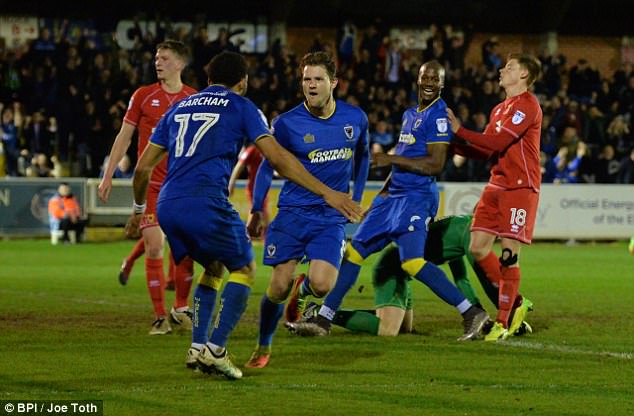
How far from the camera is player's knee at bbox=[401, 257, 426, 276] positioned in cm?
1017

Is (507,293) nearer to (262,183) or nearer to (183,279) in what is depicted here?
(262,183)

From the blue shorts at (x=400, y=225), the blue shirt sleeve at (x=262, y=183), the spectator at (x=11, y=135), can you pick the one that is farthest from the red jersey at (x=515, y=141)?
the spectator at (x=11, y=135)

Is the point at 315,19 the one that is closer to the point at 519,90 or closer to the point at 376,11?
the point at 376,11

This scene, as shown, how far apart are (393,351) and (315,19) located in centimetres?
2624

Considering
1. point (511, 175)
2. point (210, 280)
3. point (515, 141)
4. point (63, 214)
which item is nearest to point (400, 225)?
point (511, 175)

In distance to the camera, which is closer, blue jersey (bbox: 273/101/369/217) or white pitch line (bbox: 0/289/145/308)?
blue jersey (bbox: 273/101/369/217)

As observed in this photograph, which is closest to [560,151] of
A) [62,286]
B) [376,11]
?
[376,11]

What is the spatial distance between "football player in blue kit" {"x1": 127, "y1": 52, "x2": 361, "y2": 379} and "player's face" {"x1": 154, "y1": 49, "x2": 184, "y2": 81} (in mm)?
2716

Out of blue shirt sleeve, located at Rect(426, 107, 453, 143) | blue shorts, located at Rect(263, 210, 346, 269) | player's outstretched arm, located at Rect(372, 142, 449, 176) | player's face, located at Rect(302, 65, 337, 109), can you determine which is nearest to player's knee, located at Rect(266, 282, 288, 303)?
blue shorts, located at Rect(263, 210, 346, 269)

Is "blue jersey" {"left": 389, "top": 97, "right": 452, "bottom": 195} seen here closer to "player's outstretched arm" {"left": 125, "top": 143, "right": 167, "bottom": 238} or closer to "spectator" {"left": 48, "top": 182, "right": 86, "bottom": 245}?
"player's outstretched arm" {"left": 125, "top": 143, "right": 167, "bottom": 238}

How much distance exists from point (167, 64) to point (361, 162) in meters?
2.31

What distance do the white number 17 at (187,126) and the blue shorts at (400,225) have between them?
9.61 feet

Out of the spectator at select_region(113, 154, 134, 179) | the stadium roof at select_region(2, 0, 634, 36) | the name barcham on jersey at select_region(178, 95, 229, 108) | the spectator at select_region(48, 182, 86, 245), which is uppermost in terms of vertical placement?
the stadium roof at select_region(2, 0, 634, 36)

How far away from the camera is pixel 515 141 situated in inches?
406
